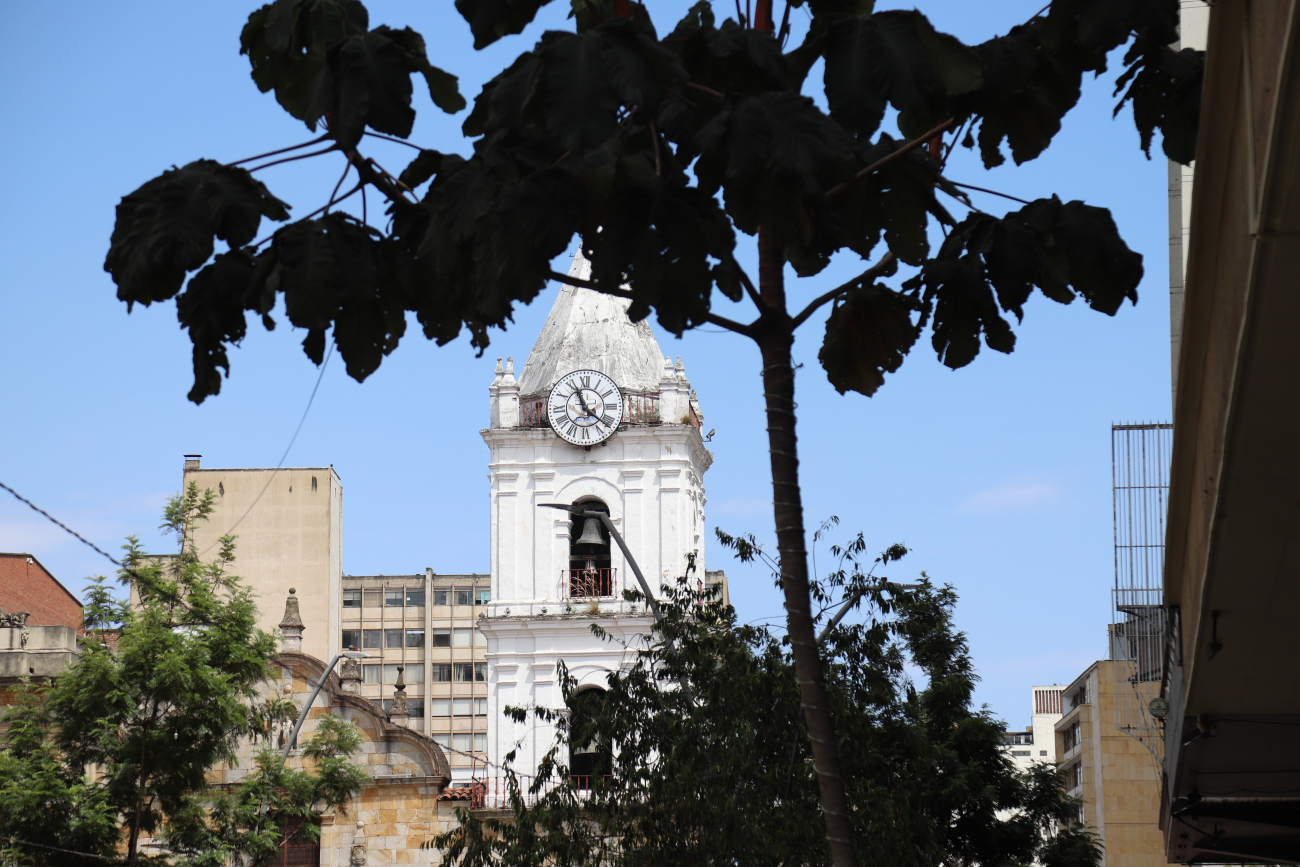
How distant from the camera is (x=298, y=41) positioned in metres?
5.50

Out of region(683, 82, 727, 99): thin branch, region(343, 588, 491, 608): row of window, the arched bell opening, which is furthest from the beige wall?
region(683, 82, 727, 99): thin branch

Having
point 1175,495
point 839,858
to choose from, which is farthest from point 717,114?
point 1175,495

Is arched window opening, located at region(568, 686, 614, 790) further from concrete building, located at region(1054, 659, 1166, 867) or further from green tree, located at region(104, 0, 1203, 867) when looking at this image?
concrete building, located at region(1054, 659, 1166, 867)

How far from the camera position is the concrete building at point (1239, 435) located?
5.48 metres

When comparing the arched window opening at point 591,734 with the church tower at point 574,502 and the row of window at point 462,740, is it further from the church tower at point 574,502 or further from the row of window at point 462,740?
the row of window at point 462,740

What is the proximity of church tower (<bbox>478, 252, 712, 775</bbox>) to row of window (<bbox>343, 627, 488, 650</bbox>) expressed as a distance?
59657 millimetres

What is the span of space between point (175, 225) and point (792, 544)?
2.54 metres

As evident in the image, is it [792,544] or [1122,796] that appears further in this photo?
[1122,796]

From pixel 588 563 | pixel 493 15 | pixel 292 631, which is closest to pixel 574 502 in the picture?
pixel 588 563

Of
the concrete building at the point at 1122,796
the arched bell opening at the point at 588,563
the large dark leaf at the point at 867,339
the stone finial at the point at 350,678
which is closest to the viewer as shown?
the large dark leaf at the point at 867,339

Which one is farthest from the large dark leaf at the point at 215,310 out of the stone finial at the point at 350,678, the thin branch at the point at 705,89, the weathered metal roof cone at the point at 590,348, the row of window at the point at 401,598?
the row of window at the point at 401,598

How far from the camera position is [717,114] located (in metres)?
4.99

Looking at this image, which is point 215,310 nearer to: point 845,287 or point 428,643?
point 845,287

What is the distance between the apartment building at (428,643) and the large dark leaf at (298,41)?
300ft
